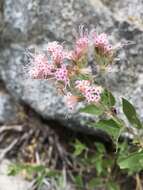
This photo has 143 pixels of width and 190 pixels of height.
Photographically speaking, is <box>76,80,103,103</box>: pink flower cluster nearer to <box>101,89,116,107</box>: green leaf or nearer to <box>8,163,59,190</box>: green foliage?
<box>101,89,116,107</box>: green leaf

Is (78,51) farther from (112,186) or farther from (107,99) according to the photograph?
(112,186)

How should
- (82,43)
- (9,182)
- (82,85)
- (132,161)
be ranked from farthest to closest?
(9,182)
(132,161)
(82,43)
(82,85)

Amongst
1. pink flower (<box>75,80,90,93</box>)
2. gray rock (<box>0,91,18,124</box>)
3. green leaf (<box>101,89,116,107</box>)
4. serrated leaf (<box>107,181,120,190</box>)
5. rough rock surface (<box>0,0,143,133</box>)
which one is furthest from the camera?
gray rock (<box>0,91,18,124</box>)

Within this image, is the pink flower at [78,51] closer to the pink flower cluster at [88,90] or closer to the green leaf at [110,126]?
the pink flower cluster at [88,90]

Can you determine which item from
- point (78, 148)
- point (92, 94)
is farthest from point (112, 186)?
point (92, 94)

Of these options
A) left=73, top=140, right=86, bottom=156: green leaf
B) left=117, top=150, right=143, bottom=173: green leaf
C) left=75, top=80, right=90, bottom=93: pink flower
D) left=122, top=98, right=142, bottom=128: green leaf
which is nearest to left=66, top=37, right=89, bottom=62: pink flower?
left=75, top=80, right=90, bottom=93: pink flower

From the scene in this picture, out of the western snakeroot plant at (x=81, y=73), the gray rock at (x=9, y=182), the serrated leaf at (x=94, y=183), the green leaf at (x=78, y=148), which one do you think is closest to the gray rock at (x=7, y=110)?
the gray rock at (x=9, y=182)

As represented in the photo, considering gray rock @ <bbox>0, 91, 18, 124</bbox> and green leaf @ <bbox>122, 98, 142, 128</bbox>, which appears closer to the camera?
green leaf @ <bbox>122, 98, 142, 128</bbox>
